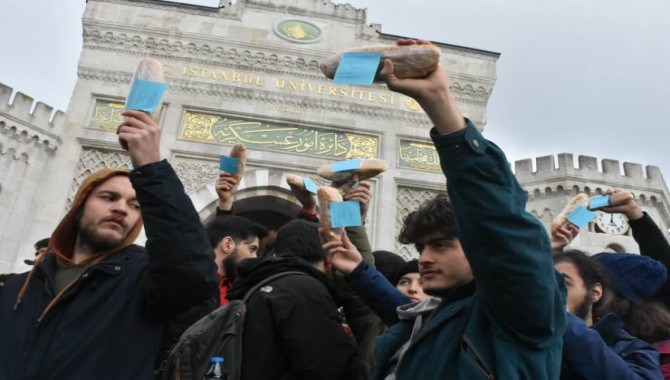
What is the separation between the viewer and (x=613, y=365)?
2.00 metres

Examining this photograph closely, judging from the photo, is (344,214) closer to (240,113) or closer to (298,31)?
(240,113)

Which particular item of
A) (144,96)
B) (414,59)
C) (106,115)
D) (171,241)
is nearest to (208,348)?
(171,241)

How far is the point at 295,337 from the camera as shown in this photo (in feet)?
7.58

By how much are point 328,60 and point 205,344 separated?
1.38 metres

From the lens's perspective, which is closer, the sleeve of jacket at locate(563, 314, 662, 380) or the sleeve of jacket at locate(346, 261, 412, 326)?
the sleeve of jacket at locate(563, 314, 662, 380)

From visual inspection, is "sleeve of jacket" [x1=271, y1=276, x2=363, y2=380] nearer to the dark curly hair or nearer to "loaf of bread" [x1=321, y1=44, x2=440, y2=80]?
the dark curly hair

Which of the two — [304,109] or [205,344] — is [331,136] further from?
[205,344]

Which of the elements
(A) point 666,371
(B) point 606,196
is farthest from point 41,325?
(B) point 606,196

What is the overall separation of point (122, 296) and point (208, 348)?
442 millimetres

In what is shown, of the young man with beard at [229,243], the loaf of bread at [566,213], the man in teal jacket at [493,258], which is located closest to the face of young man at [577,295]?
the loaf of bread at [566,213]

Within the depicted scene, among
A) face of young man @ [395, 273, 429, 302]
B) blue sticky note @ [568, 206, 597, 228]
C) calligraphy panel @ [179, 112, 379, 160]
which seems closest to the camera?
face of young man @ [395, 273, 429, 302]

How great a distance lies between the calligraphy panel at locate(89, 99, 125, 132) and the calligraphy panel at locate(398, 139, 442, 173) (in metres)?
6.50

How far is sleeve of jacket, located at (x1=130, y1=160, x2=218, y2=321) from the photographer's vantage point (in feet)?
6.34

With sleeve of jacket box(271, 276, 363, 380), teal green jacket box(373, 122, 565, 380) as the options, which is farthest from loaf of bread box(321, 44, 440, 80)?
sleeve of jacket box(271, 276, 363, 380)
